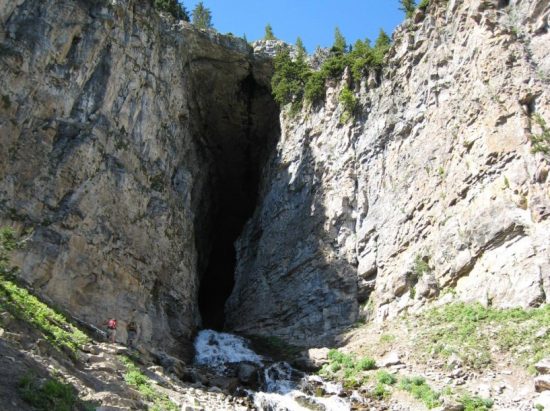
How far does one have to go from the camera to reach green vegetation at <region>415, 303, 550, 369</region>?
1816 centimetres

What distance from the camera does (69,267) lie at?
2409 centimetres

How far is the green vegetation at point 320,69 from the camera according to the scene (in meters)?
37.1

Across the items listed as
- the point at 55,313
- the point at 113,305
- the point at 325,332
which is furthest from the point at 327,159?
the point at 55,313

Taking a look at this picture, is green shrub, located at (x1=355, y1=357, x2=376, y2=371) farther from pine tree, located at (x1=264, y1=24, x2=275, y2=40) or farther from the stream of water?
pine tree, located at (x1=264, y1=24, x2=275, y2=40)

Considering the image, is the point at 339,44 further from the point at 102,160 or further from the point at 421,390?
the point at 421,390

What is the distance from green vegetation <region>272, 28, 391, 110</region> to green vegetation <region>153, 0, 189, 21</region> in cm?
966

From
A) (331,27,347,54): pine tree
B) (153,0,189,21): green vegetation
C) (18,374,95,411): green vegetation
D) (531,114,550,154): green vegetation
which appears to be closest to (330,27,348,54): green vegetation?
(331,27,347,54): pine tree

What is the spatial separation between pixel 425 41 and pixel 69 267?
2281 centimetres

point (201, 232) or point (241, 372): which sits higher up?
point (201, 232)

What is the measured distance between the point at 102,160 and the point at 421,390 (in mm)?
18316

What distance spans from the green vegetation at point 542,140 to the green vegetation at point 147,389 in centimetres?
1706

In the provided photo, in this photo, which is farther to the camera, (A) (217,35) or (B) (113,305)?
(A) (217,35)

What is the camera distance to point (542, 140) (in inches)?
909

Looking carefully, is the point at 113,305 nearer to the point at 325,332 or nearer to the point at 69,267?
the point at 69,267
